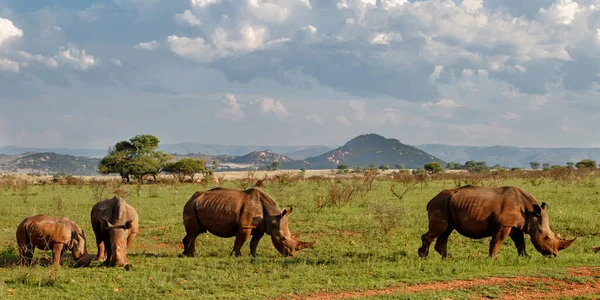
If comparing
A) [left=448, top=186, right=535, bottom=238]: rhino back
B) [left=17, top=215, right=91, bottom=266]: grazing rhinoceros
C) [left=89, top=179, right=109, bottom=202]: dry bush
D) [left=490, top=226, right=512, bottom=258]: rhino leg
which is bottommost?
[left=89, top=179, right=109, bottom=202]: dry bush

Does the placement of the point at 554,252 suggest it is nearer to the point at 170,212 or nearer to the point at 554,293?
the point at 554,293

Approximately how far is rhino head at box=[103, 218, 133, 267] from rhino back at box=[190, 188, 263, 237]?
2.20 metres

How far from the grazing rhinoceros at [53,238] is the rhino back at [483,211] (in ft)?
30.0

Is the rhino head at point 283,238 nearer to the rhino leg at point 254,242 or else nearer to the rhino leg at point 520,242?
the rhino leg at point 254,242

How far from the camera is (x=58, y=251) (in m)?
13.0

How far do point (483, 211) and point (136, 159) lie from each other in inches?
2358

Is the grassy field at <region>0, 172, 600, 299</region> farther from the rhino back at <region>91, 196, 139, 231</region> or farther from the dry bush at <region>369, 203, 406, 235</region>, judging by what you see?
the rhino back at <region>91, 196, 139, 231</region>

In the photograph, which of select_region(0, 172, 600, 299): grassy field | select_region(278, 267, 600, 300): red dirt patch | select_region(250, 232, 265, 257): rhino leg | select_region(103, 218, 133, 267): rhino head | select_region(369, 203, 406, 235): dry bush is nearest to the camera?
select_region(278, 267, 600, 300): red dirt patch

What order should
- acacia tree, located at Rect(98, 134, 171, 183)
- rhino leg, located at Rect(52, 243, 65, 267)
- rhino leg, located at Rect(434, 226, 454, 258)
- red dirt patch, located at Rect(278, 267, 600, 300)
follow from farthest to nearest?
acacia tree, located at Rect(98, 134, 171, 183) → rhino leg, located at Rect(434, 226, 454, 258) → rhino leg, located at Rect(52, 243, 65, 267) → red dirt patch, located at Rect(278, 267, 600, 300)

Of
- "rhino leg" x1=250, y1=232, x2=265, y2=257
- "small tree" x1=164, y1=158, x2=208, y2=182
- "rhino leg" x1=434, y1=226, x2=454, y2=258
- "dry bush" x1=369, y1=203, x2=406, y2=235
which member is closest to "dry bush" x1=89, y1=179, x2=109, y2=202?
"dry bush" x1=369, y1=203, x2=406, y2=235

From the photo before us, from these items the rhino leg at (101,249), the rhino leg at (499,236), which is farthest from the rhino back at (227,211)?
the rhino leg at (499,236)

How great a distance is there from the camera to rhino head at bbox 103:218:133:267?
12.6 metres

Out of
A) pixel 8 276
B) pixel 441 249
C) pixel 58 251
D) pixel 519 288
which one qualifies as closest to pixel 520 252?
pixel 441 249

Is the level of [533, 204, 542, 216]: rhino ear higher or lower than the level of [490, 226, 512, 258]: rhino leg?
higher
